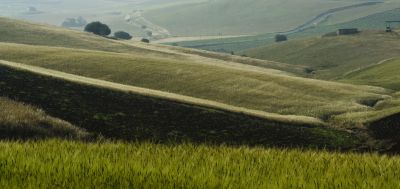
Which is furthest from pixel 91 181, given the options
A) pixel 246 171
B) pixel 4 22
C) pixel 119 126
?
pixel 4 22

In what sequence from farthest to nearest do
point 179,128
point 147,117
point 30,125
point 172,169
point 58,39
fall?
point 58,39 → point 147,117 → point 179,128 → point 30,125 → point 172,169

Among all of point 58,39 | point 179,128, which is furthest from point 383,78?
point 179,128

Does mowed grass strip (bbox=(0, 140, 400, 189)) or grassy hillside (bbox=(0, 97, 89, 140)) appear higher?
mowed grass strip (bbox=(0, 140, 400, 189))

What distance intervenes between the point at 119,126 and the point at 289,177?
22.6 metres

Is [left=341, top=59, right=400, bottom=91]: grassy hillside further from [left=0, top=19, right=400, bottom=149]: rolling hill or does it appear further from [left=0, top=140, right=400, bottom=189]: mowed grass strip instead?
[left=0, top=140, right=400, bottom=189]: mowed grass strip

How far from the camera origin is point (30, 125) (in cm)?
2547

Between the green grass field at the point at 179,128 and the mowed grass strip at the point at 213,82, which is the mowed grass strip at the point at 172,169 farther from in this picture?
the mowed grass strip at the point at 213,82

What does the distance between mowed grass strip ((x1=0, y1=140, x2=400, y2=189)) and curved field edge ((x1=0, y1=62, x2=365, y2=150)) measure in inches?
720

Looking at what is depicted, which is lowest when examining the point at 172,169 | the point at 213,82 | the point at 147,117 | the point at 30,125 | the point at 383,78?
the point at 383,78

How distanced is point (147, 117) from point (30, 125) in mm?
10225

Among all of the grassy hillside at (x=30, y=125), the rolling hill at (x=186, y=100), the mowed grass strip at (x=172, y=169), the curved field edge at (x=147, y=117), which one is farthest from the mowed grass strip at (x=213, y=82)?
the mowed grass strip at (x=172, y=169)

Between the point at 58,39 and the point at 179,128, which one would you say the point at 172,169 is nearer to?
the point at 179,128

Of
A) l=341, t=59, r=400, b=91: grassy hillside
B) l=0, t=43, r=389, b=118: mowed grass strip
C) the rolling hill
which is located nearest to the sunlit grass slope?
l=341, t=59, r=400, b=91: grassy hillside

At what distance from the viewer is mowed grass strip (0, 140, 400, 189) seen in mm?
7742
